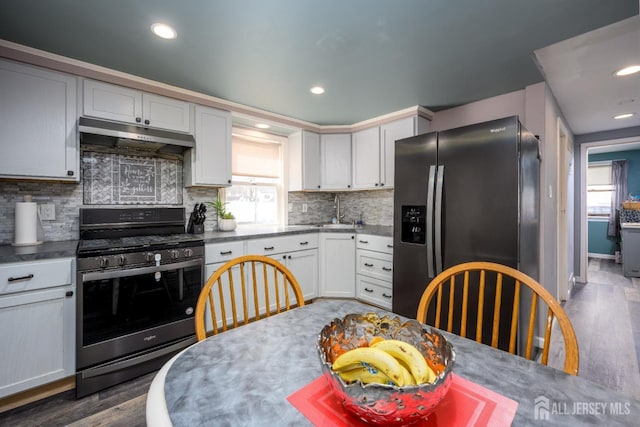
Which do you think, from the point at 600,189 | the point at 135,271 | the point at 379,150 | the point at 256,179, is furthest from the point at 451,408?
the point at 600,189

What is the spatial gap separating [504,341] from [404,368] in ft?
6.12

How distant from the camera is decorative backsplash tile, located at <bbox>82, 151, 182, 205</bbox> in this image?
2.37 meters

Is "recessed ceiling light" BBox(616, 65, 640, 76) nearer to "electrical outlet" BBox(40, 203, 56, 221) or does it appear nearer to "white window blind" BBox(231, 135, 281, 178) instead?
"white window blind" BBox(231, 135, 281, 178)

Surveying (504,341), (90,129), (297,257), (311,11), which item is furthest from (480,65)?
(90,129)

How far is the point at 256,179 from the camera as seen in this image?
3541 millimetres

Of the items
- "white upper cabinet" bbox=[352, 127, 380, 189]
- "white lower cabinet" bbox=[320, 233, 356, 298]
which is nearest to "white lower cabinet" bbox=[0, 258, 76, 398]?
"white lower cabinet" bbox=[320, 233, 356, 298]

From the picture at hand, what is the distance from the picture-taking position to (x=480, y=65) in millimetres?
2170

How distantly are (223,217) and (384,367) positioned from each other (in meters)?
2.75

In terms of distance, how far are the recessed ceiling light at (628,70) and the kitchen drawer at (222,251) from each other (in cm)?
343

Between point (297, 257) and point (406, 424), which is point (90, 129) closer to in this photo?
point (297, 257)

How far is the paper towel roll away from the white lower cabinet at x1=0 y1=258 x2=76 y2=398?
1.68ft

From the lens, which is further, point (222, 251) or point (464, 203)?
point (222, 251)

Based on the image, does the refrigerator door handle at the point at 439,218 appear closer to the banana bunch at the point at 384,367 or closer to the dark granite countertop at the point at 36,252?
the banana bunch at the point at 384,367

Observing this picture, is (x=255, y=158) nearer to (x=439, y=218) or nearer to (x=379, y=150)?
(x=379, y=150)
